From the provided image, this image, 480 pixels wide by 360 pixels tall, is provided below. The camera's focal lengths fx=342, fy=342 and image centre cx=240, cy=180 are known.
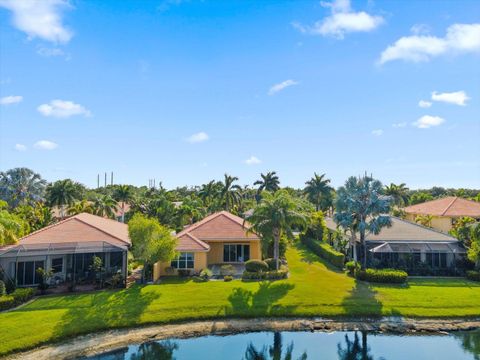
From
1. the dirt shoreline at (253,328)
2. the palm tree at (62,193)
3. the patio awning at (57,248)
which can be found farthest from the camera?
the palm tree at (62,193)

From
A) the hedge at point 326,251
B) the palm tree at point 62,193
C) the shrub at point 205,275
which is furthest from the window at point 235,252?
the palm tree at point 62,193

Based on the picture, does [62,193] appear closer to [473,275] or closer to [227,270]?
[227,270]

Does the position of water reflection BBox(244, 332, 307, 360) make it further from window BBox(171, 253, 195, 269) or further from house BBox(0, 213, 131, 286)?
house BBox(0, 213, 131, 286)

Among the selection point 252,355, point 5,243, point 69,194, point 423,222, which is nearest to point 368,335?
point 252,355

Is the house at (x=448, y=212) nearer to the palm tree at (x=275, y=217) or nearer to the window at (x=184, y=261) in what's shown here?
the palm tree at (x=275, y=217)

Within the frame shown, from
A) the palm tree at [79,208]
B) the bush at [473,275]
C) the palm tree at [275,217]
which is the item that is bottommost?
the bush at [473,275]

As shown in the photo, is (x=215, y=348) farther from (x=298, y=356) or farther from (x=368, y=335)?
(x=368, y=335)
